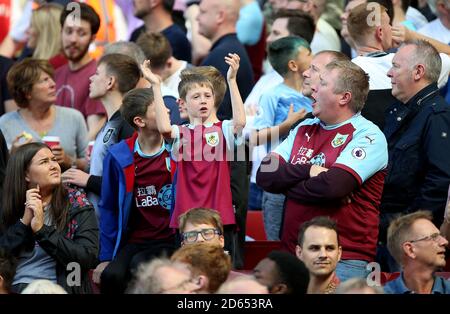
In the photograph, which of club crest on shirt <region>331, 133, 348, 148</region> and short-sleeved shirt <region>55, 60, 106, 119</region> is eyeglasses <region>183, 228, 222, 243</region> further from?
short-sleeved shirt <region>55, 60, 106, 119</region>

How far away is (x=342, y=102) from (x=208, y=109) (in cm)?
86

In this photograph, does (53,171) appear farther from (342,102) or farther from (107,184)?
(342,102)

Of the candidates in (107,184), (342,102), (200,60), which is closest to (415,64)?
(342,102)

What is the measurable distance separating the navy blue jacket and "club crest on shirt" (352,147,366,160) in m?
0.81

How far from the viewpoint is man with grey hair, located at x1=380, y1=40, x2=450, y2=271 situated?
9.18 metres

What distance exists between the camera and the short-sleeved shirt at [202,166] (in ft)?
29.1

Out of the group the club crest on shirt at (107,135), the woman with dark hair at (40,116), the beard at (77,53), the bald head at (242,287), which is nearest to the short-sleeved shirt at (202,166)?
the club crest on shirt at (107,135)

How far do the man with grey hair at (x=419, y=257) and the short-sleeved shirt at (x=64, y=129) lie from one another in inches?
140

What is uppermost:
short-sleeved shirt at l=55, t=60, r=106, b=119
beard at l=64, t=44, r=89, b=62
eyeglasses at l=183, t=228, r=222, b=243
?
beard at l=64, t=44, r=89, b=62

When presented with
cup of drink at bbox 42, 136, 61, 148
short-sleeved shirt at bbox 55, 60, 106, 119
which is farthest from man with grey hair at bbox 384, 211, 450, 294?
short-sleeved shirt at bbox 55, 60, 106, 119

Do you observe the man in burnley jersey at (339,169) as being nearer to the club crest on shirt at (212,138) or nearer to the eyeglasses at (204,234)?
the club crest on shirt at (212,138)

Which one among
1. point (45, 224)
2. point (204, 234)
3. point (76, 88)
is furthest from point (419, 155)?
point (76, 88)

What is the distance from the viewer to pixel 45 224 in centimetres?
891

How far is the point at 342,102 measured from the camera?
873cm
